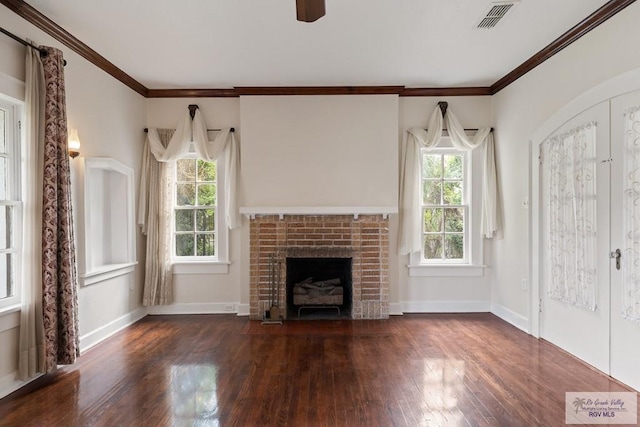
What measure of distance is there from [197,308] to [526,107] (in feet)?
15.6

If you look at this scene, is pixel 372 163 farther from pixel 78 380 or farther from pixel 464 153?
pixel 78 380

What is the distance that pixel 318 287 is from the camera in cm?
502

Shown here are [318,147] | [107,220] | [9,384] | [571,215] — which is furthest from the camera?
[318,147]

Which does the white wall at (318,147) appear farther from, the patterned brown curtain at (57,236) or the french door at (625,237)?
the french door at (625,237)

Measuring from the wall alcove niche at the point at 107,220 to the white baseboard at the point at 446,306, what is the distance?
3.60 m

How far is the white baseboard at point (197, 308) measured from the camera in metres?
5.01

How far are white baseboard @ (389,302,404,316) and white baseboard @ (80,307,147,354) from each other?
3281 mm

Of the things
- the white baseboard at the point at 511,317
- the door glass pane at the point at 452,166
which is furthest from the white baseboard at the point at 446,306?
the door glass pane at the point at 452,166

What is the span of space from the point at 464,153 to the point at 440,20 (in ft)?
7.56

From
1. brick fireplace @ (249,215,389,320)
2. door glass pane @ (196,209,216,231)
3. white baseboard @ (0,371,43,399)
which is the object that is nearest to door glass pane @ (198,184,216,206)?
door glass pane @ (196,209,216,231)

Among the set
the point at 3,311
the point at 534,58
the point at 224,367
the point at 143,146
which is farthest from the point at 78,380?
the point at 534,58

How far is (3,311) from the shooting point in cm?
273

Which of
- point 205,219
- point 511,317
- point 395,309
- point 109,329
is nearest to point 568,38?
point 511,317

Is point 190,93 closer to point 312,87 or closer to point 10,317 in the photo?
point 312,87
